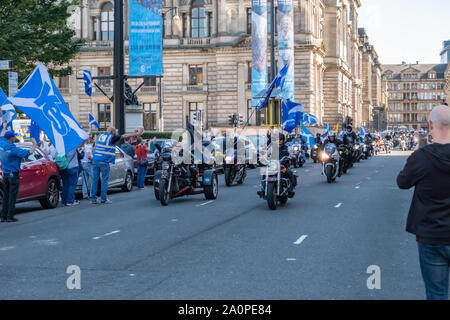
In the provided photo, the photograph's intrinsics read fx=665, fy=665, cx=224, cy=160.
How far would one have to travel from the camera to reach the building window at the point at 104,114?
68.6 metres

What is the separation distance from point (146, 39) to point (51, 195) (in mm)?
10935

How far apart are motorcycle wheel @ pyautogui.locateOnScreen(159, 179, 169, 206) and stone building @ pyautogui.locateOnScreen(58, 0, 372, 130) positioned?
4775cm

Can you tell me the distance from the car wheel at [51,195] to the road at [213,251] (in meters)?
0.24

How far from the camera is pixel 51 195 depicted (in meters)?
16.6

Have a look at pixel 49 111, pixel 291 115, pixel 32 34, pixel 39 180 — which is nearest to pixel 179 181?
pixel 39 180

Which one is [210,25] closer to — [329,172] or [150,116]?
[150,116]

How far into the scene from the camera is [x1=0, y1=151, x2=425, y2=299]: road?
716 centimetres

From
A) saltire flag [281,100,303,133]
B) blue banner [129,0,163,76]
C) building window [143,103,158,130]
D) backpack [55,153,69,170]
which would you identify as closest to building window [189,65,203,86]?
building window [143,103,158,130]

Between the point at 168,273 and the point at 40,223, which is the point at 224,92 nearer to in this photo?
the point at 40,223

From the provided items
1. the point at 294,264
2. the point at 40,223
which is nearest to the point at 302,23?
the point at 40,223

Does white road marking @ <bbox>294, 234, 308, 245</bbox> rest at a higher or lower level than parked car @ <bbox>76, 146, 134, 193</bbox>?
lower

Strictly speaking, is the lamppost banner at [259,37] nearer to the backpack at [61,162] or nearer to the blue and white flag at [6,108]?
the backpack at [61,162]

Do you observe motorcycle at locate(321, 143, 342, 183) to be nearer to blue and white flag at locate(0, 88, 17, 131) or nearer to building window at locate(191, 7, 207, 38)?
blue and white flag at locate(0, 88, 17, 131)

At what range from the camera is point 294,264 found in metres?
8.59
